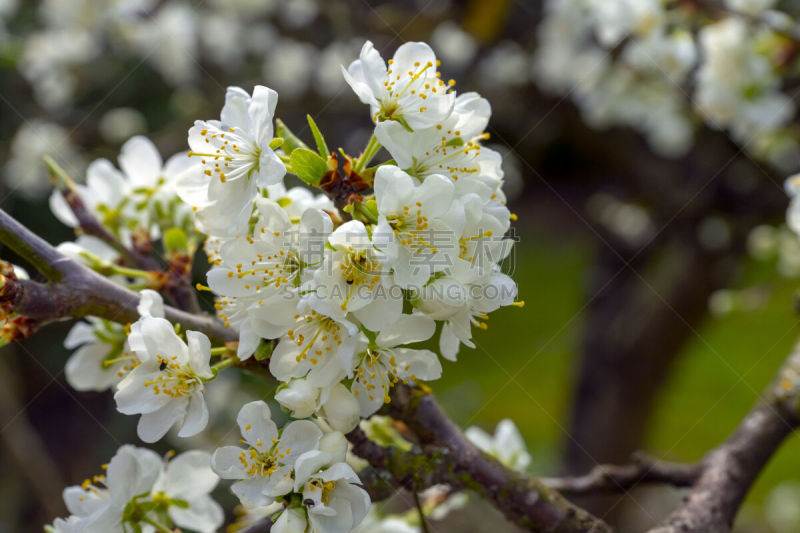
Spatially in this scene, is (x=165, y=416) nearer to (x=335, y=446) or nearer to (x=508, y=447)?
(x=335, y=446)

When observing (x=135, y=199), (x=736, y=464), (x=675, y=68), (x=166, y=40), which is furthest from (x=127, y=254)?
(x=166, y=40)

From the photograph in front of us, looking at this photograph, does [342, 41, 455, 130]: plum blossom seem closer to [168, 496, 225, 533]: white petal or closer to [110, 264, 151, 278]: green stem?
[110, 264, 151, 278]: green stem

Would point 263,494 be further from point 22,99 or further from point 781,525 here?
point 781,525

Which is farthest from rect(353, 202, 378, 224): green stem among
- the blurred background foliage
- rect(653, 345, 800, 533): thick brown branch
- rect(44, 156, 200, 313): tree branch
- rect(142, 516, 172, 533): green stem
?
the blurred background foliage

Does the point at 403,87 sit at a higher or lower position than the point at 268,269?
higher

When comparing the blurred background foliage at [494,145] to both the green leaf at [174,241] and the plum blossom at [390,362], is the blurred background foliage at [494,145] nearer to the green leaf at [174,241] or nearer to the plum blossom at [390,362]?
the green leaf at [174,241]

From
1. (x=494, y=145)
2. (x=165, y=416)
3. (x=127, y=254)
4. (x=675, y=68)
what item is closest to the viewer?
(x=165, y=416)
